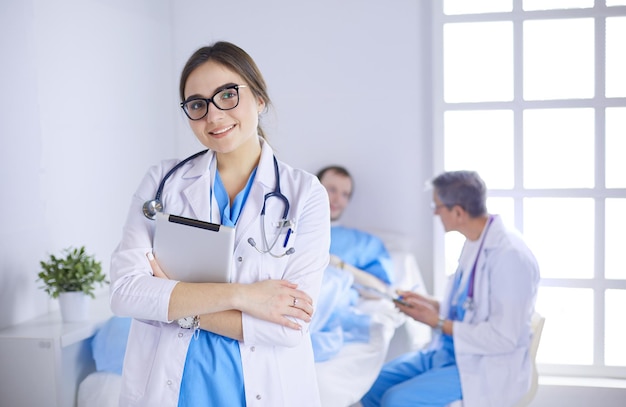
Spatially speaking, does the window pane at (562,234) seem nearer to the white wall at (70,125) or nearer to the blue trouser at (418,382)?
the blue trouser at (418,382)

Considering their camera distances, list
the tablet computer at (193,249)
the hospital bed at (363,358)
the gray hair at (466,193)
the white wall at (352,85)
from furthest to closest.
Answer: the white wall at (352,85) < the gray hair at (466,193) < the hospital bed at (363,358) < the tablet computer at (193,249)

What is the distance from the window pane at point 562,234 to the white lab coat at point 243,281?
83.8 inches

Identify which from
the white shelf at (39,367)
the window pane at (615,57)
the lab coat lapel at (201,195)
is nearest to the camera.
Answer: the lab coat lapel at (201,195)

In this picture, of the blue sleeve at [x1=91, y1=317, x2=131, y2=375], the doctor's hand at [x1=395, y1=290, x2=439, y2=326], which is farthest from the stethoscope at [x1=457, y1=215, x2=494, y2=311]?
the blue sleeve at [x1=91, y1=317, x2=131, y2=375]

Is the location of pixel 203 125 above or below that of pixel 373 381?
above

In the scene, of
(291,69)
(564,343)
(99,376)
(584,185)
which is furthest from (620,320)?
(99,376)

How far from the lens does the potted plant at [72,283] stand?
241 cm

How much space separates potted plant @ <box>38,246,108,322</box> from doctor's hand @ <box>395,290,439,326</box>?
106 centimetres

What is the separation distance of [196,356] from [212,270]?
17cm

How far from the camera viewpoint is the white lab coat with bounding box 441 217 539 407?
243 centimetres

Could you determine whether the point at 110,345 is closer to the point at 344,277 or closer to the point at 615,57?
the point at 344,277

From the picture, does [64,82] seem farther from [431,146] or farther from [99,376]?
[431,146]

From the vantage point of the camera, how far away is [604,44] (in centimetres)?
341

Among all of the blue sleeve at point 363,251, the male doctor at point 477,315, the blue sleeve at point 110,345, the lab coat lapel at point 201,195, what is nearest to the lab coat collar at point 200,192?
the lab coat lapel at point 201,195
